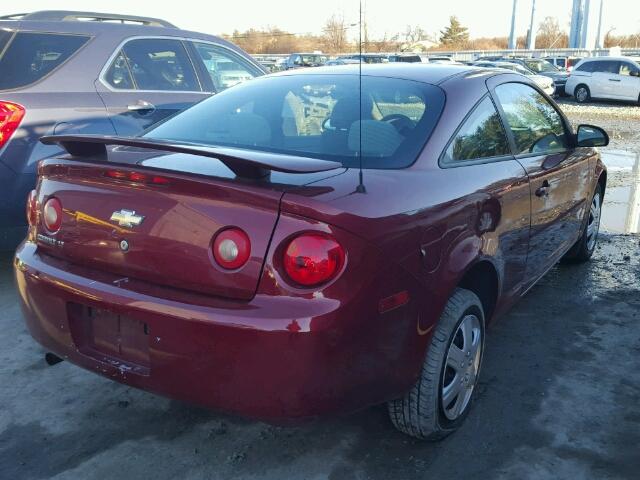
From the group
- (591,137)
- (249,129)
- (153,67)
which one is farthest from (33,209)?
(591,137)

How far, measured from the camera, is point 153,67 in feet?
17.6

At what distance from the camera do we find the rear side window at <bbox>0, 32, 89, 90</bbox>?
4.41 meters

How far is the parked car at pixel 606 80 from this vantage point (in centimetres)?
2092

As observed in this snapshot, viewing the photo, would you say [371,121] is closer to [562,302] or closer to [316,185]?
[316,185]

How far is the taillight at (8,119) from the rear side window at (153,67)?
878mm

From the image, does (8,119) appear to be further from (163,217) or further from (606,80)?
(606,80)

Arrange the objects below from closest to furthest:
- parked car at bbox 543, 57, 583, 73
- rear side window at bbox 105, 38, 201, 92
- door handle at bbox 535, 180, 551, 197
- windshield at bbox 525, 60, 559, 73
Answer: door handle at bbox 535, 180, 551, 197 < rear side window at bbox 105, 38, 201, 92 < windshield at bbox 525, 60, 559, 73 < parked car at bbox 543, 57, 583, 73

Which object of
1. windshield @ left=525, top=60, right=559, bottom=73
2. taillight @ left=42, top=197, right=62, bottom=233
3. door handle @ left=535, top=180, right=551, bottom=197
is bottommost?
windshield @ left=525, top=60, right=559, bottom=73

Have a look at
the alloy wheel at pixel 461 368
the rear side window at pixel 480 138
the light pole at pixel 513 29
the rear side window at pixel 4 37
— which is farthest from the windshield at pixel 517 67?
the light pole at pixel 513 29

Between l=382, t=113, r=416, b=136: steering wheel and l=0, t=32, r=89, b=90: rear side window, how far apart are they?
2.78 m

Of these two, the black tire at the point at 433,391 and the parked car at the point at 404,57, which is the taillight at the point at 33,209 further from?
the parked car at the point at 404,57

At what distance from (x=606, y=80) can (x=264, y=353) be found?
22360 mm

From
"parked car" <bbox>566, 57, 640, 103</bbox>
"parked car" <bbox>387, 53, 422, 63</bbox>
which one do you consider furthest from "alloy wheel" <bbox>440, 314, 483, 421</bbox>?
"parked car" <bbox>387, 53, 422, 63</bbox>

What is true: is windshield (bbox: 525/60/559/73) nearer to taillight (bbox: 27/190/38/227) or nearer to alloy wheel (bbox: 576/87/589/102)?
alloy wheel (bbox: 576/87/589/102)
